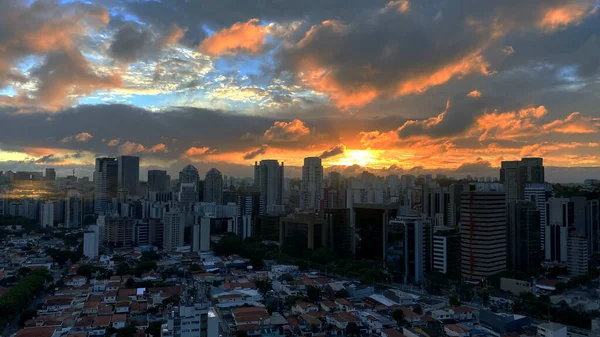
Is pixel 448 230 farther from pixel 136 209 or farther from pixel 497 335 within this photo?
pixel 136 209

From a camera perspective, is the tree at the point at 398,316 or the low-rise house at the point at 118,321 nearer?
the low-rise house at the point at 118,321

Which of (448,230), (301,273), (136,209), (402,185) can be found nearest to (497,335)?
(448,230)

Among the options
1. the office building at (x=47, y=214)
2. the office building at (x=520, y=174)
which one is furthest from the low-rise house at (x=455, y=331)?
the office building at (x=47, y=214)

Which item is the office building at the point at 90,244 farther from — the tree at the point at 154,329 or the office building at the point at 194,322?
the office building at the point at 194,322

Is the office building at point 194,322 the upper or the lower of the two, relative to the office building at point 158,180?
lower

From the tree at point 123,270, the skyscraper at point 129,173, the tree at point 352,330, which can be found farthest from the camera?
the skyscraper at point 129,173

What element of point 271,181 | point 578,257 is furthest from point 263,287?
point 271,181
